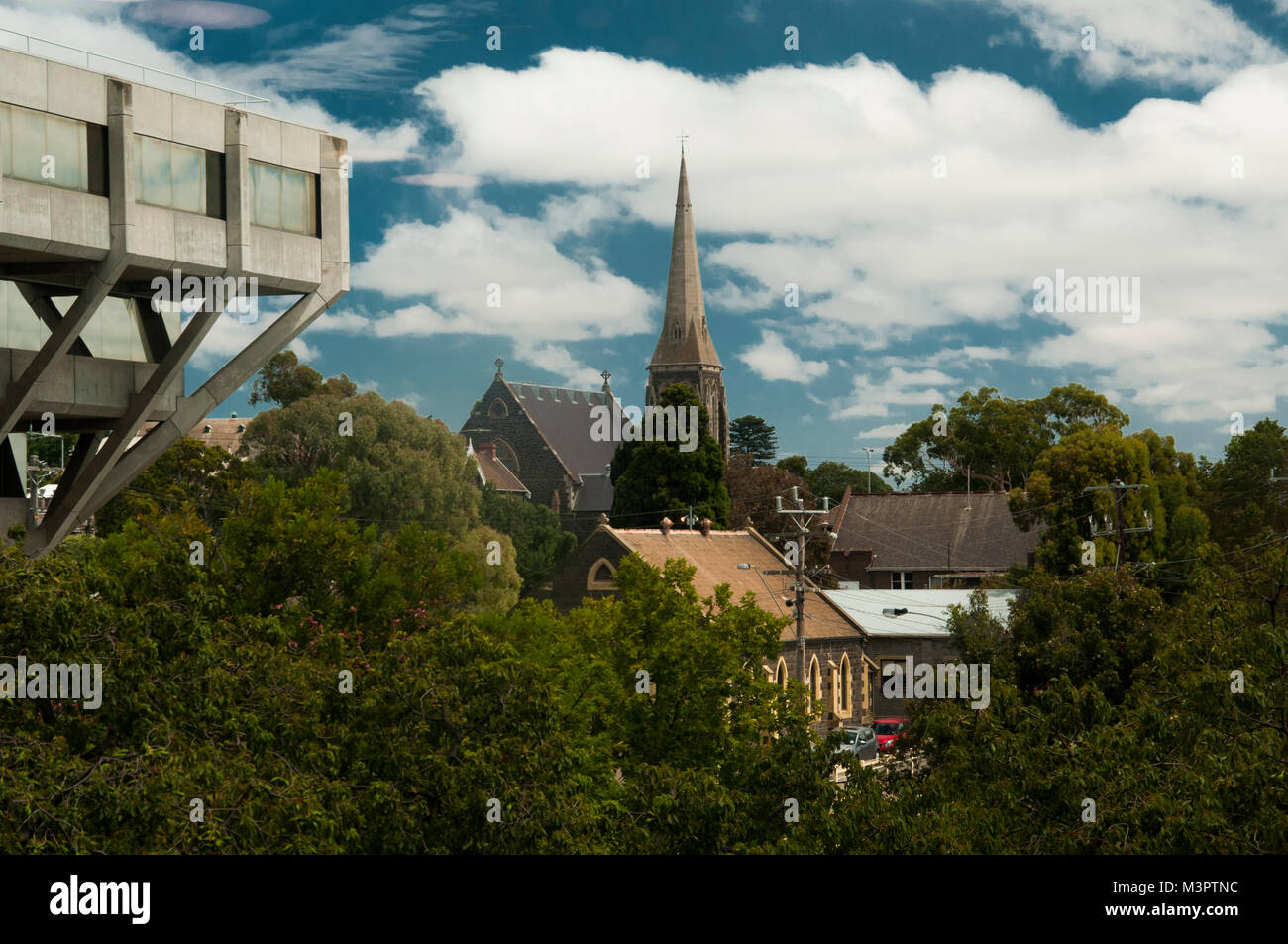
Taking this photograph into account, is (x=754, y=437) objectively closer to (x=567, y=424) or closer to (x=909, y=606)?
(x=567, y=424)

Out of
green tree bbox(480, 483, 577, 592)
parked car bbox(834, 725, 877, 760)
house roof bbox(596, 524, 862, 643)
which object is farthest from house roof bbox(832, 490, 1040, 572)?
parked car bbox(834, 725, 877, 760)

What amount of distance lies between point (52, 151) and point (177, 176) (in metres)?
3.47

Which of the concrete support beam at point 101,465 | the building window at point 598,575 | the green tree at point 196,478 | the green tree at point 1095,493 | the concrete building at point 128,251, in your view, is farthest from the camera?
the green tree at point 196,478

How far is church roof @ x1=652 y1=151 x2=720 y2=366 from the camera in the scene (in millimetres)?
138000

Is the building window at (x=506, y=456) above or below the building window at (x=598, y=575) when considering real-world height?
above

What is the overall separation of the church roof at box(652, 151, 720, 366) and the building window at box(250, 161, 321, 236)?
98.4 meters

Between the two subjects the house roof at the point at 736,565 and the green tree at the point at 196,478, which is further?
the green tree at the point at 196,478

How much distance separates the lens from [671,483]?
283 feet

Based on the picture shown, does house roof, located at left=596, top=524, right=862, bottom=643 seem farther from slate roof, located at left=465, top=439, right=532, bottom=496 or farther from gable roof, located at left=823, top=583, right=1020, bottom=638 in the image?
slate roof, located at left=465, top=439, right=532, bottom=496

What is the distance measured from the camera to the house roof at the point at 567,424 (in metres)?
136

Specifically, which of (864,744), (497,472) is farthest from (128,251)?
(497,472)
